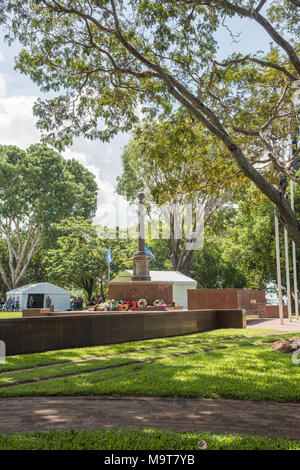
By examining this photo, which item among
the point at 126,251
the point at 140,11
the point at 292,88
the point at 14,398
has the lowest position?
the point at 14,398

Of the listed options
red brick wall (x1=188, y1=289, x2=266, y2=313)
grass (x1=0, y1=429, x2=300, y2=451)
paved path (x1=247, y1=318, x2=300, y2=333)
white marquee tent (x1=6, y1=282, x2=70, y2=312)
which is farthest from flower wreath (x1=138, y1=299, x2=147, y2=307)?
white marquee tent (x1=6, y1=282, x2=70, y2=312)

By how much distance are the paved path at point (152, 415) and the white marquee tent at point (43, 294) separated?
30.8 meters

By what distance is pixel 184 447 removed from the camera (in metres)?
3.98

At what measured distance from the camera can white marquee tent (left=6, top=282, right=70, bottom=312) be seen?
35.8 metres

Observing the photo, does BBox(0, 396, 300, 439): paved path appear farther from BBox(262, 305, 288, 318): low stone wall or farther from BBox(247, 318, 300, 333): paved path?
BBox(262, 305, 288, 318): low stone wall

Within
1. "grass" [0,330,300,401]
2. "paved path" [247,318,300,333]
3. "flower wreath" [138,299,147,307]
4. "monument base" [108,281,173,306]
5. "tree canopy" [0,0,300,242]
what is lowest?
"paved path" [247,318,300,333]

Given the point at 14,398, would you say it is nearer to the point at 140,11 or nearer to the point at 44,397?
the point at 44,397

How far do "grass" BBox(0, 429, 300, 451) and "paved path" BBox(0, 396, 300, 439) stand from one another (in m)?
0.32

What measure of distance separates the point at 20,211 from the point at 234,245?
21.4m

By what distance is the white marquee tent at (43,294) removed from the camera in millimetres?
35812

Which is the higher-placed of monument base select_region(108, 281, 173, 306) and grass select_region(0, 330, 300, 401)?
monument base select_region(108, 281, 173, 306)

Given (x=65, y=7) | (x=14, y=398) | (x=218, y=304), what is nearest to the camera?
(x=14, y=398)

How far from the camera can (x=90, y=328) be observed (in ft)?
40.8
